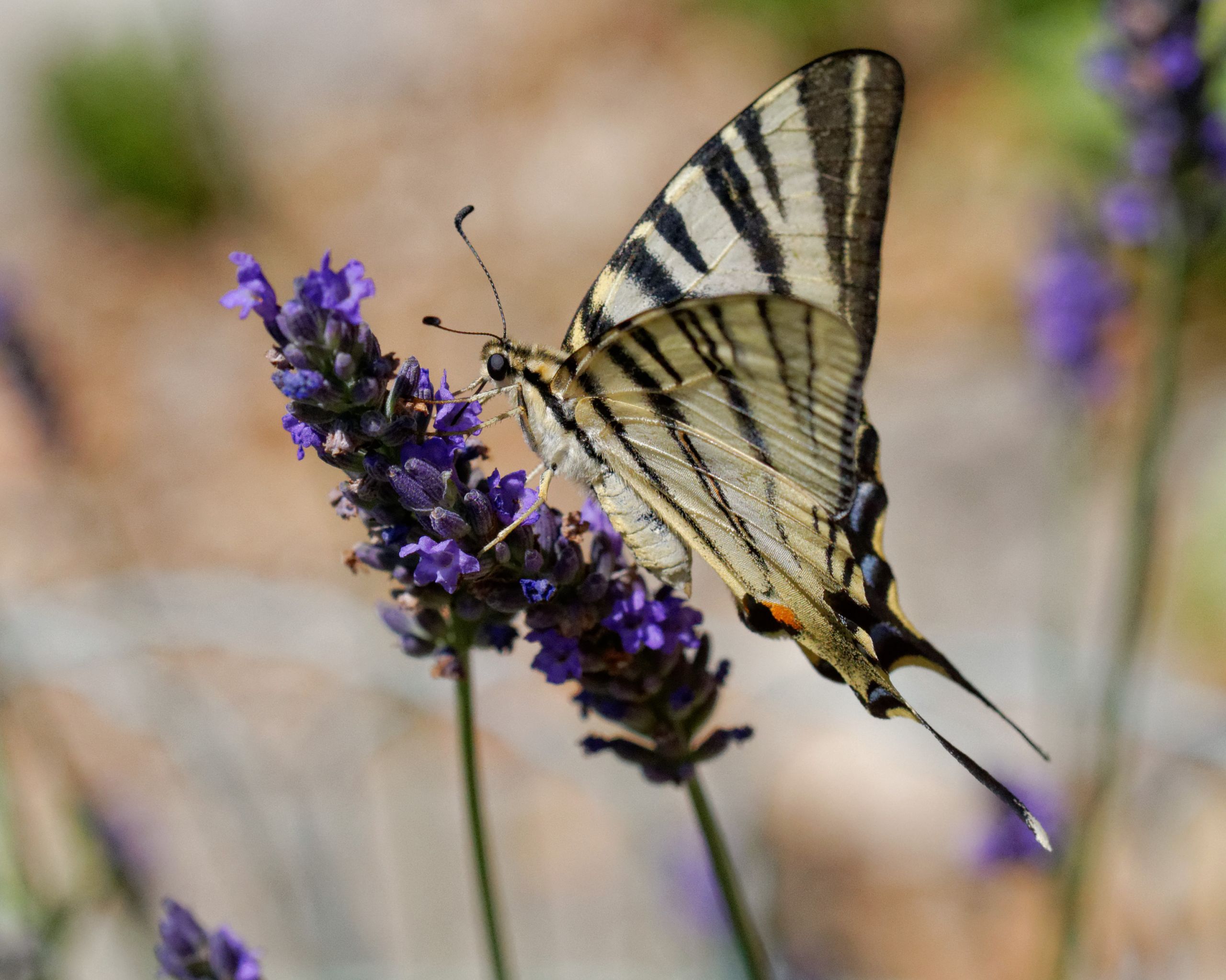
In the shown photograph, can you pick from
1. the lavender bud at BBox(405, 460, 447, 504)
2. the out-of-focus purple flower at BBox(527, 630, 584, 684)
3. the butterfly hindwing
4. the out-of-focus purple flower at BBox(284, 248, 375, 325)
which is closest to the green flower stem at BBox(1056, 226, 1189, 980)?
the butterfly hindwing

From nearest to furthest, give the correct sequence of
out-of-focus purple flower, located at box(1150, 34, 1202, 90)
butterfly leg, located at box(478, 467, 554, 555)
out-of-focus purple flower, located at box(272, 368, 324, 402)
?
out-of-focus purple flower, located at box(272, 368, 324, 402), butterfly leg, located at box(478, 467, 554, 555), out-of-focus purple flower, located at box(1150, 34, 1202, 90)

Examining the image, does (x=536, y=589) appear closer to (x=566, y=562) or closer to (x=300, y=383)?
(x=566, y=562)

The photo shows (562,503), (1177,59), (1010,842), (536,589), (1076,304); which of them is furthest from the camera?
(562,503)

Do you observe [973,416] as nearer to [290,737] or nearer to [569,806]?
[569,806]

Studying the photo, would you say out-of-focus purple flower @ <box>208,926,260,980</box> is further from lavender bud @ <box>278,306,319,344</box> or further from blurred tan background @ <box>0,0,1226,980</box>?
lavender bud @ <box>278,306,319,344</box>

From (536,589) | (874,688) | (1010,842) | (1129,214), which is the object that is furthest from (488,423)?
(1010,842)

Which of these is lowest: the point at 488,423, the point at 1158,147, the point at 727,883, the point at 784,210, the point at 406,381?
the point at 727,883

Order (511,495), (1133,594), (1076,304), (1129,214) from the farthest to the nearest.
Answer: (1076,304)
(1129,214)
(1133,594)
(511,495)
